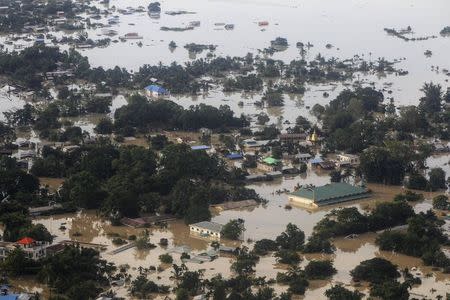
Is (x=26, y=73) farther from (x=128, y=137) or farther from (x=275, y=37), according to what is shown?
(x=275, y=37)

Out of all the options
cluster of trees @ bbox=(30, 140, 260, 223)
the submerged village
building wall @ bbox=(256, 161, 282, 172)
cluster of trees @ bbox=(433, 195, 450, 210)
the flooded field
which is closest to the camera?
the submerged village

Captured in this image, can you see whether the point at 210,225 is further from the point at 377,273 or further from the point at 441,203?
the point at 441,203

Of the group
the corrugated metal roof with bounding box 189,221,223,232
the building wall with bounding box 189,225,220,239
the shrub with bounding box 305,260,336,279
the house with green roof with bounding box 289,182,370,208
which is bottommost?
the house with green roof with bounding box 289,182,370,208

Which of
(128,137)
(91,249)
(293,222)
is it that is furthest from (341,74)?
(91,249)

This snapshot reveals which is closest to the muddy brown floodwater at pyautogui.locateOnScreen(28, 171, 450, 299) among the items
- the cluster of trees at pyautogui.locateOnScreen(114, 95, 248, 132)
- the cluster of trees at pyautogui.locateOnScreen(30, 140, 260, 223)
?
the cluster of trees at pyautogui.locateOnScreen(30, 140, 260, 223)

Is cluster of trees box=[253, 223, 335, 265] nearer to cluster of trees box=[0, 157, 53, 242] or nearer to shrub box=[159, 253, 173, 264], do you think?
shrub box=[159, 253, 173, 264]

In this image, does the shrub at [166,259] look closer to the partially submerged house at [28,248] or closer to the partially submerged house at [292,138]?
the partially submerged house at [28,248]
